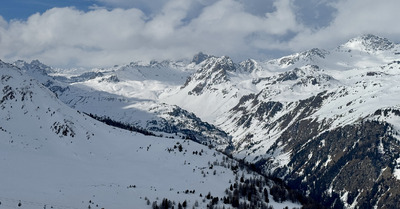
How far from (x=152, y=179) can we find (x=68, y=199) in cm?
3954

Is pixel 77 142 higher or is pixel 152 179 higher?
pixel 77 142

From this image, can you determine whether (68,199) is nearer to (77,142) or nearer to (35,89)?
(77,142)

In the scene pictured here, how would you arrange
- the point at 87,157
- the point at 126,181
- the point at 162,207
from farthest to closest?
1. the point at 87,157
2. the point at 126,181
3. the point at 162,207

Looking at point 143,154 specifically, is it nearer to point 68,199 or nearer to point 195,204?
point 195,204

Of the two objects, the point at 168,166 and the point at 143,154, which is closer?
the point at 168,166

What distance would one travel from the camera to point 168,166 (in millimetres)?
139875

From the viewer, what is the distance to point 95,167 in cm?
12762

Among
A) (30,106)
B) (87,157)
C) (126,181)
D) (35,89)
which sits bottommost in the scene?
(126,181)

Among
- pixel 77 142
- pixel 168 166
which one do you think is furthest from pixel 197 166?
pixel 77 142

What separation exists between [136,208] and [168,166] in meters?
50.5

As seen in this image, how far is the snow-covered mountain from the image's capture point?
9138cm

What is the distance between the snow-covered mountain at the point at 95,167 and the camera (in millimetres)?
91375

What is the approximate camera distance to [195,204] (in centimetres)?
9906

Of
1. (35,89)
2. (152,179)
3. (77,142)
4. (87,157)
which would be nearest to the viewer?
(152,179)
